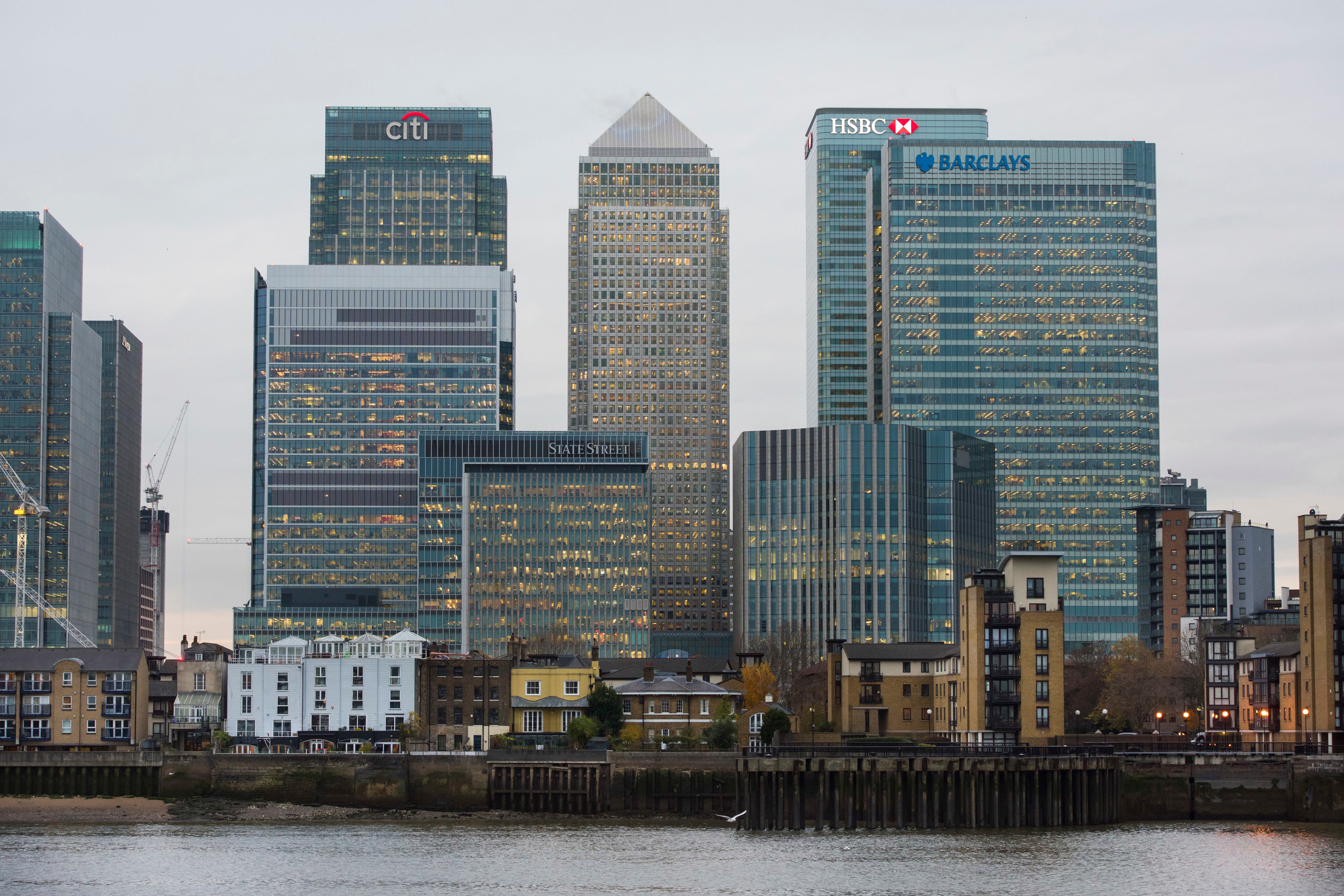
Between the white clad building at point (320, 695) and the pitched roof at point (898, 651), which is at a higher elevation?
the pitched roof at point (898, 651)

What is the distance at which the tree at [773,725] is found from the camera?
487 ft

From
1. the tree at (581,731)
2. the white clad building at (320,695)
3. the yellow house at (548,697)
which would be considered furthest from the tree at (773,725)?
the white clad building at (320,695)

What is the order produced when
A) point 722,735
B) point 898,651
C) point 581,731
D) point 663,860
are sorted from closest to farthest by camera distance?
point 663,860 → point 722,735 → point 581,731 → point 898,651

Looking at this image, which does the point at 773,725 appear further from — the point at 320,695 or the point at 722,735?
the point at 320,695

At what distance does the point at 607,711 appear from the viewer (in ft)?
529

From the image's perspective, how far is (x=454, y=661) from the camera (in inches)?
6599

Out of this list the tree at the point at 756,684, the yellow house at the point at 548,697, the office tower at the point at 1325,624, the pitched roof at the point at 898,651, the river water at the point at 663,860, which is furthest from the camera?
the tree at the point at 756,684

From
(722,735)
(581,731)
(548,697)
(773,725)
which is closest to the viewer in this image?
(722,735)

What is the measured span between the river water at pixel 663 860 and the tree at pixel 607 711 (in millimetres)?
29231

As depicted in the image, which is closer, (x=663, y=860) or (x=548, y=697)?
(x=663, y=860)

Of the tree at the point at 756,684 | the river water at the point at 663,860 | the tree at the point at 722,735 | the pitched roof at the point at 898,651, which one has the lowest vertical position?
the river water at the point at 663,860

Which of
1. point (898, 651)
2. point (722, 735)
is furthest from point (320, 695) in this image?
point (898, 651)

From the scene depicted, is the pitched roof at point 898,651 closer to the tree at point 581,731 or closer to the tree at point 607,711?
the tree at point 607,711

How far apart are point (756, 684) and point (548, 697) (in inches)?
954
